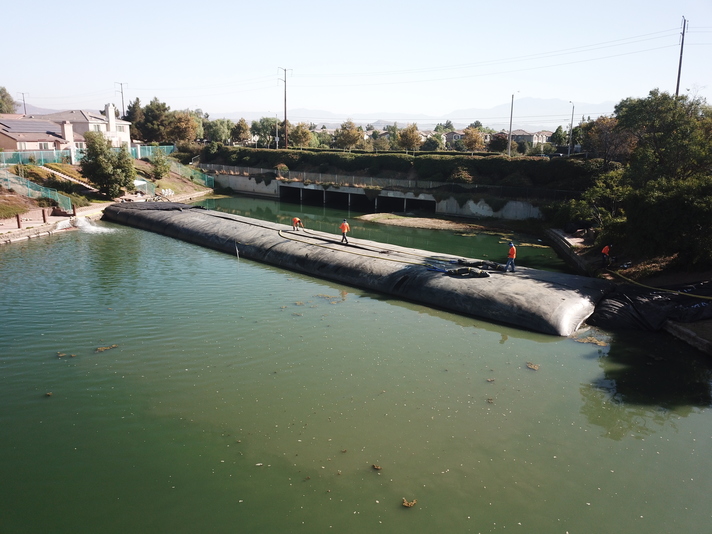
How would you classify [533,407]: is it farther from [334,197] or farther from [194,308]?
[334,197]

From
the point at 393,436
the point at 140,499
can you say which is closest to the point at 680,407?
the point at 393,436

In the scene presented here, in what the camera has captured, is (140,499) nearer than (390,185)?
Yes

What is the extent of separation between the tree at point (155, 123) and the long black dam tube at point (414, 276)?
181 ft

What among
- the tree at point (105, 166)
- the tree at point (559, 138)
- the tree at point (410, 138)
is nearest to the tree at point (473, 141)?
the tree at point (410, 138)

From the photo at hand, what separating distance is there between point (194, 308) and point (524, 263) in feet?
72.4

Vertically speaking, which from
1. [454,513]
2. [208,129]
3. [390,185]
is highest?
[208,129]

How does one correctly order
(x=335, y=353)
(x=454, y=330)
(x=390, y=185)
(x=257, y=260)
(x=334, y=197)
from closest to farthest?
(x=335, y=353) < (x=454, y=330) < (x=257, y=260) < (x=390, y=185) < (x=334, y=197)

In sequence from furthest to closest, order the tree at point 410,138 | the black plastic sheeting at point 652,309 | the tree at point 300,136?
1. the tree at point 300,136
2. the tree at point 410,138
3. the black plastic sheeting at point 652,309

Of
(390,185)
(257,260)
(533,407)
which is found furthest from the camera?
(390,185)

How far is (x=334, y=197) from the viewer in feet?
219

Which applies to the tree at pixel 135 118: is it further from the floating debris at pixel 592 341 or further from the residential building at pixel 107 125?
the floating debris at pixel 592 341

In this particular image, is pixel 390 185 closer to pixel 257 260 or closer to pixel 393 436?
pixel 257 260

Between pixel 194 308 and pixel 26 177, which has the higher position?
pixel 26 177

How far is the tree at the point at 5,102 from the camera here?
397 feet
